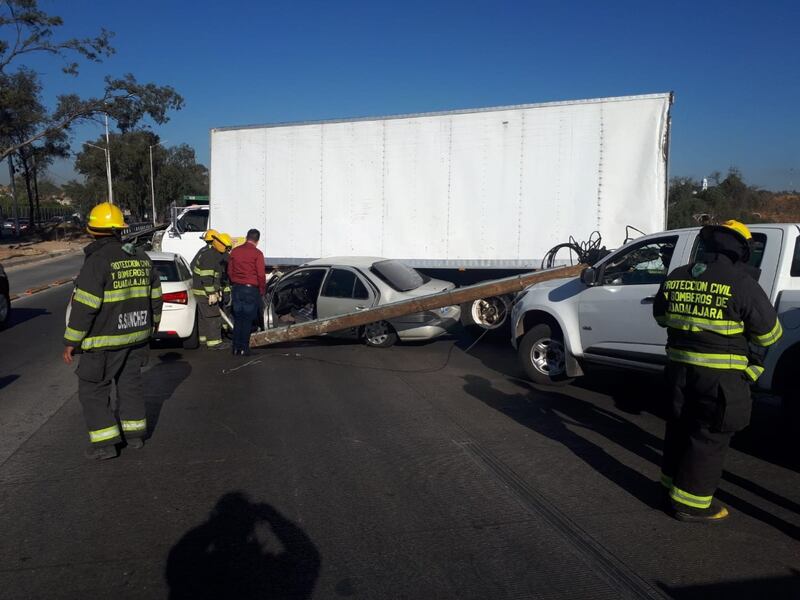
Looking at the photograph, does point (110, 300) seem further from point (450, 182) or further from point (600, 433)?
point (450, 182)

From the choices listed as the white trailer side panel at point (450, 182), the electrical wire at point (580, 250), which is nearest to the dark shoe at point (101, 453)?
the electrical wire at point (580, 250)

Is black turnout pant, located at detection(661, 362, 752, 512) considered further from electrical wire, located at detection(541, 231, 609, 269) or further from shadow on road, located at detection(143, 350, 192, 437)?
electrical wire, located at detection(541, 231, 609, 269)

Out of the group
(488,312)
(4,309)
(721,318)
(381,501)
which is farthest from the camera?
(4,309)

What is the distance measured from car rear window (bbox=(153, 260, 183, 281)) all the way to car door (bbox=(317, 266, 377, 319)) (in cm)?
218

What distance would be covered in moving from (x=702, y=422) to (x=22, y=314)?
13.9 m

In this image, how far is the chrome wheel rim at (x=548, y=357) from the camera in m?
8.23

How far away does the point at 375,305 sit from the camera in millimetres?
10391

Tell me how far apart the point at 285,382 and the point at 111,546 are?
14.9ft

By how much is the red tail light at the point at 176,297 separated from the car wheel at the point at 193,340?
379mm

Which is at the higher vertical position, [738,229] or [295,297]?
[738,229]

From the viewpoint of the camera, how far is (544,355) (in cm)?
837

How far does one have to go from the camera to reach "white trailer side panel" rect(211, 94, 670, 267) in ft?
36.6

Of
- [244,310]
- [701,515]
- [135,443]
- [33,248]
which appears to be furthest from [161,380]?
[33,248]

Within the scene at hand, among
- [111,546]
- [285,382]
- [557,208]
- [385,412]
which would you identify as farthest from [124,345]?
[557,208]
